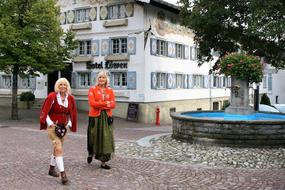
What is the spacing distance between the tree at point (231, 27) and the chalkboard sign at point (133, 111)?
457 cm

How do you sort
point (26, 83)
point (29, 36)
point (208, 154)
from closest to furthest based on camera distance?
point (208, 154)
point (29, 36)
point (26, 83)

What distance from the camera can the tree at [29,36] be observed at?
2088 cm

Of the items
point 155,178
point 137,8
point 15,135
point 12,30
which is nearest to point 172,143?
point 155,178

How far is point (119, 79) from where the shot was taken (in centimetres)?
2680

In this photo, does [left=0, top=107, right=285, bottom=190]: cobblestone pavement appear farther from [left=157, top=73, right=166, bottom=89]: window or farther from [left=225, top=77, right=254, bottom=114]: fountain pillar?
[left=157, top=73, right=166, bottom=89]: window

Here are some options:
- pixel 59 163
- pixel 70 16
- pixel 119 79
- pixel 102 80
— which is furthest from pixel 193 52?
pixel 59 163

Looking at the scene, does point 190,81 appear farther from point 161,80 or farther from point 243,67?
point 243,67

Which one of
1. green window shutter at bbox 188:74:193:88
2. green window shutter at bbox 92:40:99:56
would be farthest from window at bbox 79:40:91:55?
green window shutter at bbox 188:74:193:88

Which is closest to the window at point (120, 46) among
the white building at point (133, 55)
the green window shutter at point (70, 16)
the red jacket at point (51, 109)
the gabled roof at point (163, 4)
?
the white building at point (133, 55)

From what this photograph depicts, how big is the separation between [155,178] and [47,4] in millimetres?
15414

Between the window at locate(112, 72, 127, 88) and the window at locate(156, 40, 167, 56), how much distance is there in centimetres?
256

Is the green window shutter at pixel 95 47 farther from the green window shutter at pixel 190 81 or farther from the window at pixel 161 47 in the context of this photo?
the green window shutter at pixel 190 81

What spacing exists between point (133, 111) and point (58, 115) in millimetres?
17616

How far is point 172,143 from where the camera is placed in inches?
508
